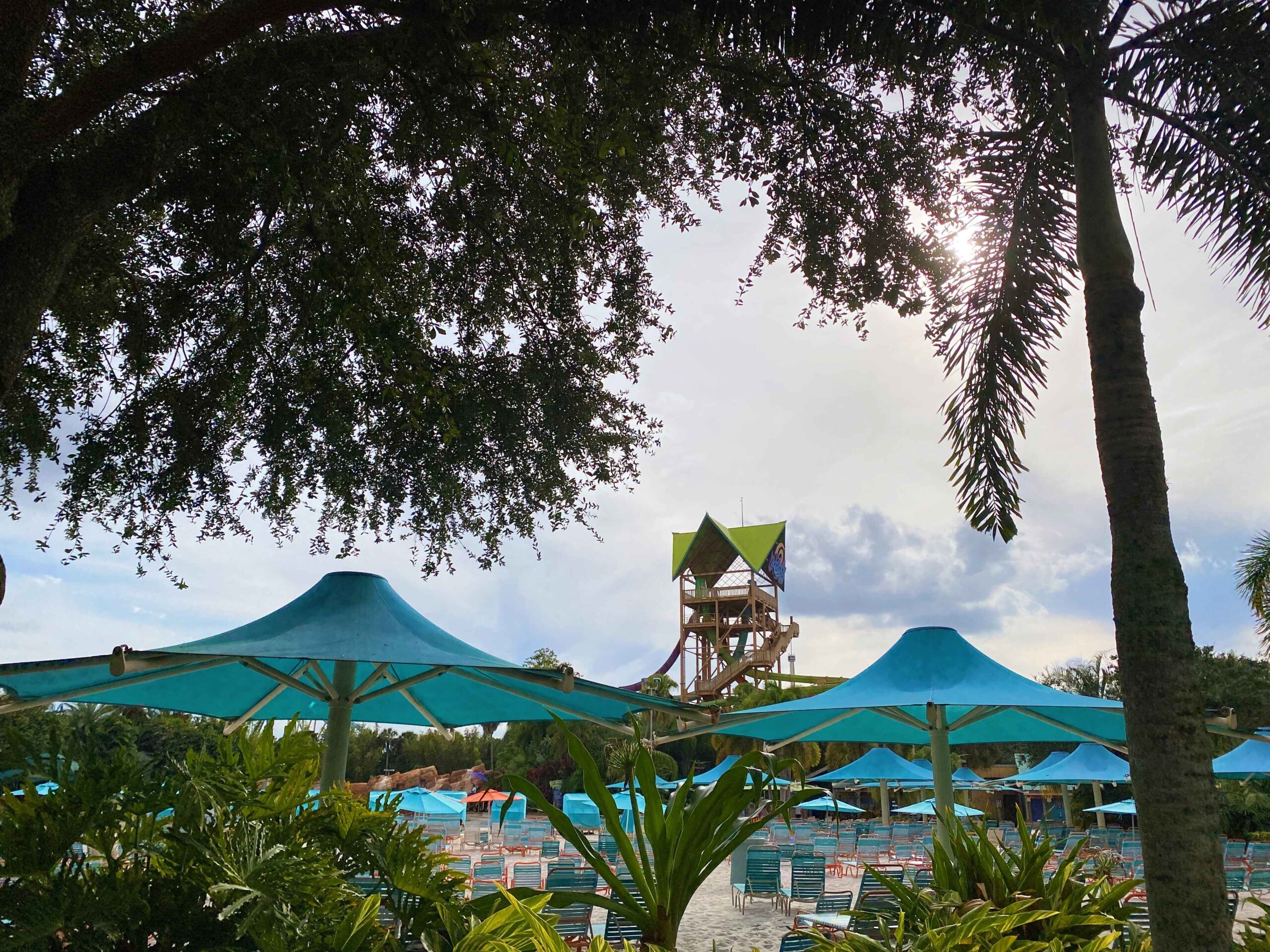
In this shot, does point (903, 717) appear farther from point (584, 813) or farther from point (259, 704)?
point (584, 813)

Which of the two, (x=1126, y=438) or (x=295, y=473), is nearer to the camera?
(x=1126, y=438)

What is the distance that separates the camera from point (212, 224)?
296 inches

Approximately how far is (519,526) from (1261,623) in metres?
16.6

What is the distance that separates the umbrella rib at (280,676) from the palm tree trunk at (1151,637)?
5023mm

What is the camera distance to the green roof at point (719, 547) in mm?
40031

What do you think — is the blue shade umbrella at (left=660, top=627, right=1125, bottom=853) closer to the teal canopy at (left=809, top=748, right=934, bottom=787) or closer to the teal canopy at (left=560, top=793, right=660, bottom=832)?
the teal canopy at (left=809, top=748, right=934, bottom=787)

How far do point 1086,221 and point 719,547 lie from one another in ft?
124

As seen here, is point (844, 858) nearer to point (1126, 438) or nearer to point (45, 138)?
point (1126, 438)

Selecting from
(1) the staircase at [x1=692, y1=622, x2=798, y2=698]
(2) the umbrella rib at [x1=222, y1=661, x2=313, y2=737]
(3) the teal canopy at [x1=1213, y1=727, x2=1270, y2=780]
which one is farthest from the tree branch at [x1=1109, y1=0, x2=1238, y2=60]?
(1) the staircase at [x1=692, y1=622, x2=798, y2=698]

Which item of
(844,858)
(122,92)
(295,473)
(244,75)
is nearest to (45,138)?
(122,92)

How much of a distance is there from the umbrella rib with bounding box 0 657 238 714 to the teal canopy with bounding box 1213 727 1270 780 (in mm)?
16476

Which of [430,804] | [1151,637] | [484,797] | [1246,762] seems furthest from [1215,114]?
[484,797]

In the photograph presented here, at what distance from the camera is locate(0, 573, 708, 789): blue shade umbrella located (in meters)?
5.50

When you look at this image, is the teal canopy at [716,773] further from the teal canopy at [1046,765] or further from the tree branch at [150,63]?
the tree branch at [150,63]
